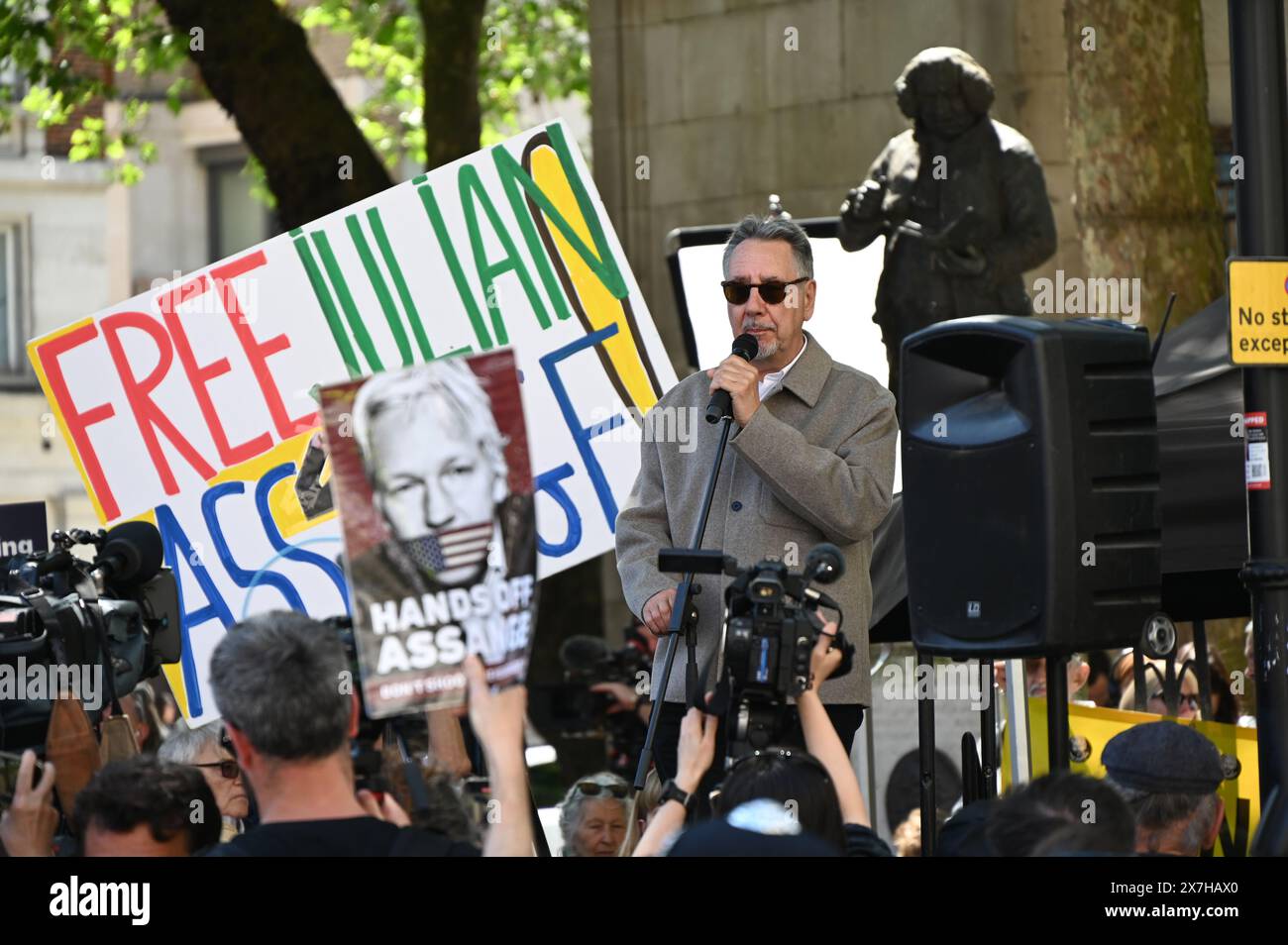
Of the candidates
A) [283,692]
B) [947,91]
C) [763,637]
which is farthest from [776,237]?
[947,91]

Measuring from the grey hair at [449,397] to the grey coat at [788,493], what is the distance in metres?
1.38

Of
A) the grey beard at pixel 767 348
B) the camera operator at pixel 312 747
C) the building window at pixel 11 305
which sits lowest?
the camera operator at pixel 312 747

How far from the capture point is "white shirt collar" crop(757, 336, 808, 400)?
17.6 feet

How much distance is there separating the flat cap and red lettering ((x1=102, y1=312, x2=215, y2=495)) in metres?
3.74

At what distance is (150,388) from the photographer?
26.1 feet

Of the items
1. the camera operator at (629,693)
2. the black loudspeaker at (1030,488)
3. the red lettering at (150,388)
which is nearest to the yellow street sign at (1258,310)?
the black loudspeaker at (1030,488)

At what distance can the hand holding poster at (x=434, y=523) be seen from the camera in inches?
145

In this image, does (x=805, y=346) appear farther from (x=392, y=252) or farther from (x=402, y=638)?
(x=392, y=252)

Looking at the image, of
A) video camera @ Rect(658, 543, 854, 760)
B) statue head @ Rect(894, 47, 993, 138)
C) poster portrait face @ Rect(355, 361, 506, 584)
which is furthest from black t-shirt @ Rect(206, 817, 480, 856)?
statue head @ Rect(894, 47, 993, 138)

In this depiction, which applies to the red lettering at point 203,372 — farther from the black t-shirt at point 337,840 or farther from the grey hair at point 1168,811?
the black t-shirt at point 337,840

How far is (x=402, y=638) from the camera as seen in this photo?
371 centimetres

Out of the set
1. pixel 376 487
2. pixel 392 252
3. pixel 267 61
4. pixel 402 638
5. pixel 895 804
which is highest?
pixel 267 61
